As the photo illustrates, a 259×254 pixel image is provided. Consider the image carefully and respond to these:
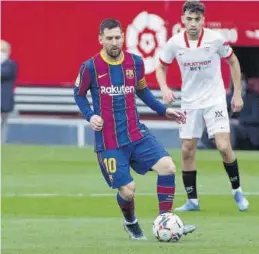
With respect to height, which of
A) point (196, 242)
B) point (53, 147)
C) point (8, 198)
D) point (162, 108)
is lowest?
point (53, 147)

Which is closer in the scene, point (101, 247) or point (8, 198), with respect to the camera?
point (101, 247)

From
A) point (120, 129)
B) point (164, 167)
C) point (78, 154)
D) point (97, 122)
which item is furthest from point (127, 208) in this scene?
point (78, 154)

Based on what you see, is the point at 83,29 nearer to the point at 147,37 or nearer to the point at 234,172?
the point at 147,37

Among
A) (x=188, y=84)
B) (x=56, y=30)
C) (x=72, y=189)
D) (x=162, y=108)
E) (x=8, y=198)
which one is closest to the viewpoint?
(x=162, y=108)

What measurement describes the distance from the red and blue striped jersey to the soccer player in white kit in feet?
7.85

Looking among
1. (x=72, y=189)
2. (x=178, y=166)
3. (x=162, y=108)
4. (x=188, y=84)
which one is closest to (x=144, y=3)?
(x=178, y=166)

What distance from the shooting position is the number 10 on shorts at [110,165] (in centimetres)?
1182

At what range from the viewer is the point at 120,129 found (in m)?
11.9

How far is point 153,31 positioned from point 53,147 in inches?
127

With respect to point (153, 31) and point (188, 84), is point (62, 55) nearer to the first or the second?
point (153, 31)

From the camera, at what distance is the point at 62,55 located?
27594 millimetres

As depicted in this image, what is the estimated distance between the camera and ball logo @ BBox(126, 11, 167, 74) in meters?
26.6

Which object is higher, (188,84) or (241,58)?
(188,84)

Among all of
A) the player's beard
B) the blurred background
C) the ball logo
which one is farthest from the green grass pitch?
the ball logo
